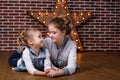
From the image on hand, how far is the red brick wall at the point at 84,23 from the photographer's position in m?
5.14

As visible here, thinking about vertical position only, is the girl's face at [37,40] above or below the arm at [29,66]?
above

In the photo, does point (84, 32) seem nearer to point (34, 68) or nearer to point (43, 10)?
point (43, 10)

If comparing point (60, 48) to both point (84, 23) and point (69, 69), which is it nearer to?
point (69, 69)

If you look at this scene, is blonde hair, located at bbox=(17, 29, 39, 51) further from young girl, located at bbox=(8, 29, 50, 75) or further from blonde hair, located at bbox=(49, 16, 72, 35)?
blonde hair, located at bbox=(49, 16, 72, 35)

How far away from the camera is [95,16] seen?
5.27m

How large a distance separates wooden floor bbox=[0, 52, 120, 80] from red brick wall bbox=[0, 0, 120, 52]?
17.7 inches

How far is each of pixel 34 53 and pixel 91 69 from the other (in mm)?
798

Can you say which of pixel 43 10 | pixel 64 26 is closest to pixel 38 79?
pixel 64 26

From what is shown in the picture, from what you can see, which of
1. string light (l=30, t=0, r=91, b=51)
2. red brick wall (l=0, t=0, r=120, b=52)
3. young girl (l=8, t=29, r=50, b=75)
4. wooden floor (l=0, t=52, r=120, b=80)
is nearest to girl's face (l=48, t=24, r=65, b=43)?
young girl (l=8, t=29, r=50, b=75)

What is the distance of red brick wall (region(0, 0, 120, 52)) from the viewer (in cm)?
514

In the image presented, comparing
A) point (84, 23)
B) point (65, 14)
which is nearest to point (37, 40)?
point (65, 14)

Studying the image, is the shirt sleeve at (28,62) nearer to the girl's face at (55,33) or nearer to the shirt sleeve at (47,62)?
the shirt sleeve at (47,62)

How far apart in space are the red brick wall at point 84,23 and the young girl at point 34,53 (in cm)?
181

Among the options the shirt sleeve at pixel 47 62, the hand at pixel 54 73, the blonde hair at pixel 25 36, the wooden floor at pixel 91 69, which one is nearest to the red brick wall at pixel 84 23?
the wooden floor at pixel 91 69
